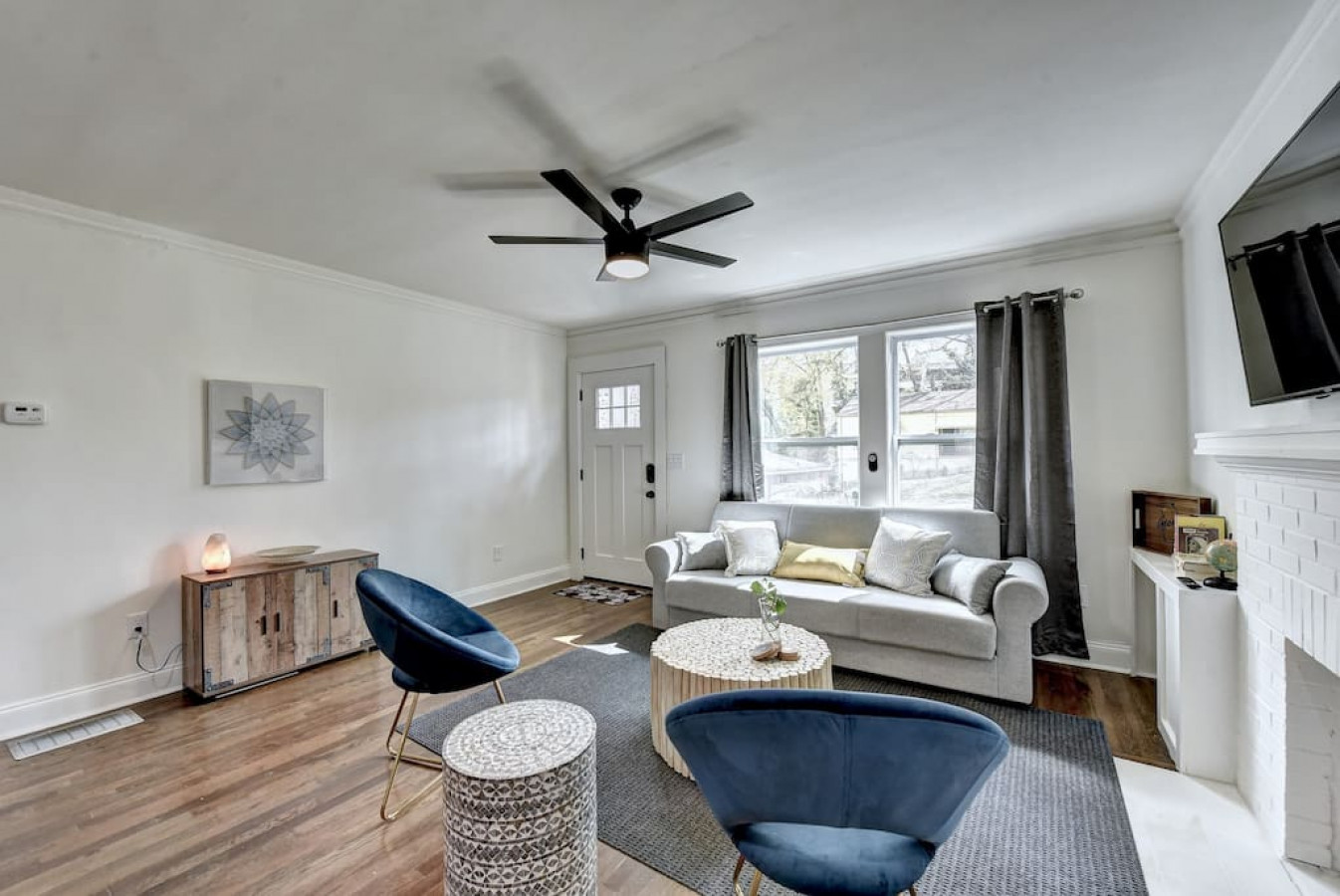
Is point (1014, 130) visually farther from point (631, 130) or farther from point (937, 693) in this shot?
point (937, 693)

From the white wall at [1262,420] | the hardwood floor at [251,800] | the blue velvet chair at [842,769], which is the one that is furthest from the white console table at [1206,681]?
the blue velvet chair at [842,769]

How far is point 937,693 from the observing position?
2930 mm

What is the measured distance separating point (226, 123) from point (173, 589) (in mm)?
2462

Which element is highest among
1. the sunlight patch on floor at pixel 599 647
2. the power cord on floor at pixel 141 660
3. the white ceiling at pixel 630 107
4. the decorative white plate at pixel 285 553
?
the white ceiling at pixel 630 107

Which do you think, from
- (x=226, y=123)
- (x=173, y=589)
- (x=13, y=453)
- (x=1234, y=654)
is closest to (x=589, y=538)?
(x=173, y=589)

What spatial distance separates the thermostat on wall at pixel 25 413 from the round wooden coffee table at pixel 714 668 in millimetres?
3119

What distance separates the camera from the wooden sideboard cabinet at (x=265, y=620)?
9.53ft

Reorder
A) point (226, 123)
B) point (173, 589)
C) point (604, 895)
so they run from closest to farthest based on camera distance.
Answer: point (604, 895) < point (226, 123) < point (173, 589)

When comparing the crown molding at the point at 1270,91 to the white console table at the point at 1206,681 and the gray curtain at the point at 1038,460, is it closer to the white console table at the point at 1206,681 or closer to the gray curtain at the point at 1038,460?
the gray curtain at the point at 1038,460

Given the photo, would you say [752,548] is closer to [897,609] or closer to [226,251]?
[897,609]

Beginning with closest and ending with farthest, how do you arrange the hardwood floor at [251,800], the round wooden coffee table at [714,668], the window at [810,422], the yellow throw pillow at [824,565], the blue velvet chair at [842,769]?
1. the blue velvet chair at [842,769]
2. the hardwood floor at [251,800]
3. the round wooden coffee table at [714,668]
4. the yellow throw pillow at [824,565]
5. the window at [810,422]

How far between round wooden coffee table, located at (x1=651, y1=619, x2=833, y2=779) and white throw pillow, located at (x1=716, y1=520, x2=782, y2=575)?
1.12m

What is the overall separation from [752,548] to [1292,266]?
9.22 feet

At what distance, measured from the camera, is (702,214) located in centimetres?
231
